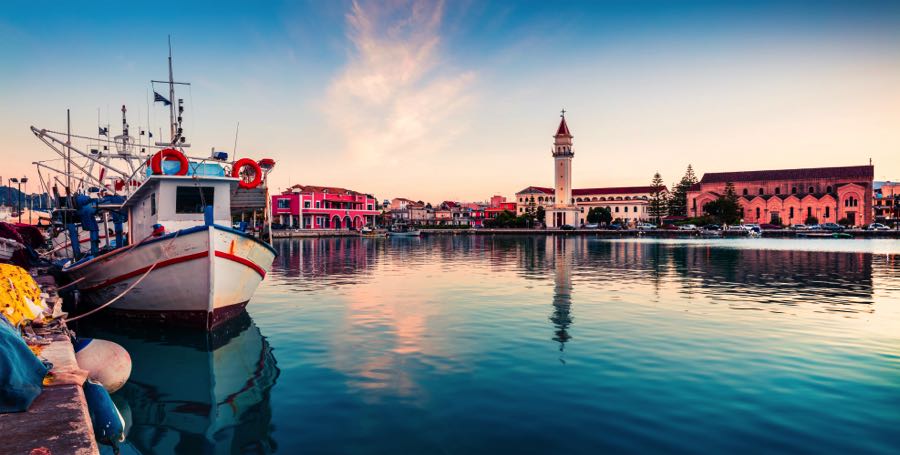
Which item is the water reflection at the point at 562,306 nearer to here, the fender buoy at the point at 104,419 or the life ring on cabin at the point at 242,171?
the fender buoy at the point at 104,419

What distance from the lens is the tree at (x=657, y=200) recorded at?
120 meters

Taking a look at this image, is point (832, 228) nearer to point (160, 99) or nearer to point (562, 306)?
point (562, 306)

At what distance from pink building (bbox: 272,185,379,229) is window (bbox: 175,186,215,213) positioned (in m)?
79.5

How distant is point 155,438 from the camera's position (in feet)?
24.2

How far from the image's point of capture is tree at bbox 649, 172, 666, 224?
4705 inches

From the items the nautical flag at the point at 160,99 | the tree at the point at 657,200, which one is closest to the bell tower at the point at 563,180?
the tree at the point at 657,200

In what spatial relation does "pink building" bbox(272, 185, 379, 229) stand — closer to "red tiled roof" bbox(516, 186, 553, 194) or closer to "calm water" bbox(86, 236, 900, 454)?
"red tiled roof" bbox(516, 186, 553, 194)

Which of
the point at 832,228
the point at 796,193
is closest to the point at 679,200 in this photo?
the point at 796,193

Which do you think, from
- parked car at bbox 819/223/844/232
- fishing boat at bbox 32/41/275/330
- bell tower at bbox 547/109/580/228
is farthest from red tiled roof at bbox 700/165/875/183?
fishing boat at bbox 32/41/275/330

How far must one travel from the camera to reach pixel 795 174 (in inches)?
4582

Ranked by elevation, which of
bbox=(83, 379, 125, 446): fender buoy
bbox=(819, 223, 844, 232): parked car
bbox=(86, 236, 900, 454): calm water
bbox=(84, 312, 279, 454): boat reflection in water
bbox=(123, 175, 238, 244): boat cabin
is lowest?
bbox=(84, 312, 279, 454): boat reflection in water

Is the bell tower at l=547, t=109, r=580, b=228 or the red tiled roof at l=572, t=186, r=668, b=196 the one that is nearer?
the bell tower at l=547, t=109, r=580, b=228

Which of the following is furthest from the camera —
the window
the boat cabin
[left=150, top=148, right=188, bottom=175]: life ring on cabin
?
the window

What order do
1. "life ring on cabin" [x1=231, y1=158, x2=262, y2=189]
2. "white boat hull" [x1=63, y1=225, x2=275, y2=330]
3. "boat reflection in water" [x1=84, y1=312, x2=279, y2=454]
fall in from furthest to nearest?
"life ring on cabin" [x1=231, y1=158, x2=262, y2=189] < "white boat hull" [x1=63, y1=225, x2=275, y2=330] < "boat reflection in water" [x1=84, y1=312, x2=279, y2=454]
